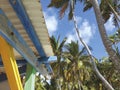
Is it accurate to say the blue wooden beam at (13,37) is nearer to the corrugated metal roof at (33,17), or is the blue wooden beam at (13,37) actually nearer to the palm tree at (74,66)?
the corrugated metal roof at (33,17)

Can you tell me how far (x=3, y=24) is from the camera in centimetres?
404

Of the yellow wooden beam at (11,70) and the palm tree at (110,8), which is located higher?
the palm tree at (110,8)

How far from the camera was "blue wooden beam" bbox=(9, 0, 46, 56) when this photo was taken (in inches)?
164

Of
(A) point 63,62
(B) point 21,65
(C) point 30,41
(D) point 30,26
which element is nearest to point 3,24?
(D) point 30,26

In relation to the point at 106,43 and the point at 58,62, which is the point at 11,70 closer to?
the point at 106,43

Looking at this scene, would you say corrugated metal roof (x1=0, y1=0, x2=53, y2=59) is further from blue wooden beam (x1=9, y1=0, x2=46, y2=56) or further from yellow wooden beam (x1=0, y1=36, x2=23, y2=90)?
yellow wooden beam (x1=0, y1=36, x2=23, y2=90)

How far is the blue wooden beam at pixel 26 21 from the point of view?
13.7 ft

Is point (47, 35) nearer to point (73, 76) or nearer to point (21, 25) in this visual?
point (21, 25)

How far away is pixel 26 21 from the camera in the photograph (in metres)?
4.55

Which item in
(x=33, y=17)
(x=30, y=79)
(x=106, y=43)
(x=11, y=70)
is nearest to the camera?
(x=11, y=70)

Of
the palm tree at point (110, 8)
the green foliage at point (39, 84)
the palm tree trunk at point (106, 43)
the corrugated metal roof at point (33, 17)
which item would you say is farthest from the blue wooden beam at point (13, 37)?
the green foliage at point (39, 84)

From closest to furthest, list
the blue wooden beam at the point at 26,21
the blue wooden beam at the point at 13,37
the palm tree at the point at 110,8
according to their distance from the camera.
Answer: the blue wooden beam at the point at 13,37 < the blue wooden beam at the point at 26,21 < the palm tree at the point at 110,8

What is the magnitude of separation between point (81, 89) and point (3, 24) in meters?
37.8

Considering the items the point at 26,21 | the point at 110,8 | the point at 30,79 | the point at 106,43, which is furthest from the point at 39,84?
the point at 26,21
